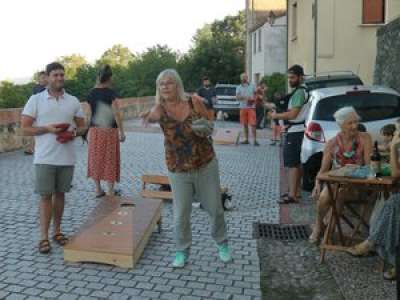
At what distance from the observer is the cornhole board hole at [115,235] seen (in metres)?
4.95

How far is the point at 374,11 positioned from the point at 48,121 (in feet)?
47.1

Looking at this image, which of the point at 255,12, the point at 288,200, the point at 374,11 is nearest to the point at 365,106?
the point at 288,200

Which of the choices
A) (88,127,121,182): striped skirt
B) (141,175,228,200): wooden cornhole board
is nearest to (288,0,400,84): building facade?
(141,175,228,200): wooden cornhole board

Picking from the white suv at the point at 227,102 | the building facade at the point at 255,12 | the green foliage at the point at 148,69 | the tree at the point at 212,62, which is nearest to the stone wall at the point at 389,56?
the white suv at the point at 227,102

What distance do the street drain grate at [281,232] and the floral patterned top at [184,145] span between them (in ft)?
5.41

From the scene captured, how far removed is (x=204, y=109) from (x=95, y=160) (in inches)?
117

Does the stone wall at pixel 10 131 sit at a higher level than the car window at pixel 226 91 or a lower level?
lower

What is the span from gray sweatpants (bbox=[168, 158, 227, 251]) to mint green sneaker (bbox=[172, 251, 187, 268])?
100 millimetres

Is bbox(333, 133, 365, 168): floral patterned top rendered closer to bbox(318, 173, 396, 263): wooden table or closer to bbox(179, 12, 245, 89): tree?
bbox(318, 173, 396, 263): wooden table

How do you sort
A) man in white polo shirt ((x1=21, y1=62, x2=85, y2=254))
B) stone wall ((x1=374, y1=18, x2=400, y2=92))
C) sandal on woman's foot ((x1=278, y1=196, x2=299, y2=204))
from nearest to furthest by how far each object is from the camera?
man in white polo shirt ((x1=21, y1=62, x2=85, y2=254))
sandal on woman's foot ((x1=278, y1=196, x2=299, y2=204))
stone wall ((x1=374, y1=18, x2=400, y2=92))

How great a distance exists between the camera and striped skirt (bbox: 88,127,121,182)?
722 centimetres

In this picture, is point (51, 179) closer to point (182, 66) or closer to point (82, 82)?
point (82, 82)

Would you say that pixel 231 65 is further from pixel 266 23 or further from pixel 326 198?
pixel 326 198

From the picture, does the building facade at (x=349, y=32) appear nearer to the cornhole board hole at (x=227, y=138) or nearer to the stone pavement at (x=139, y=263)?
the cornhole board hole at (x=227, y=138)
